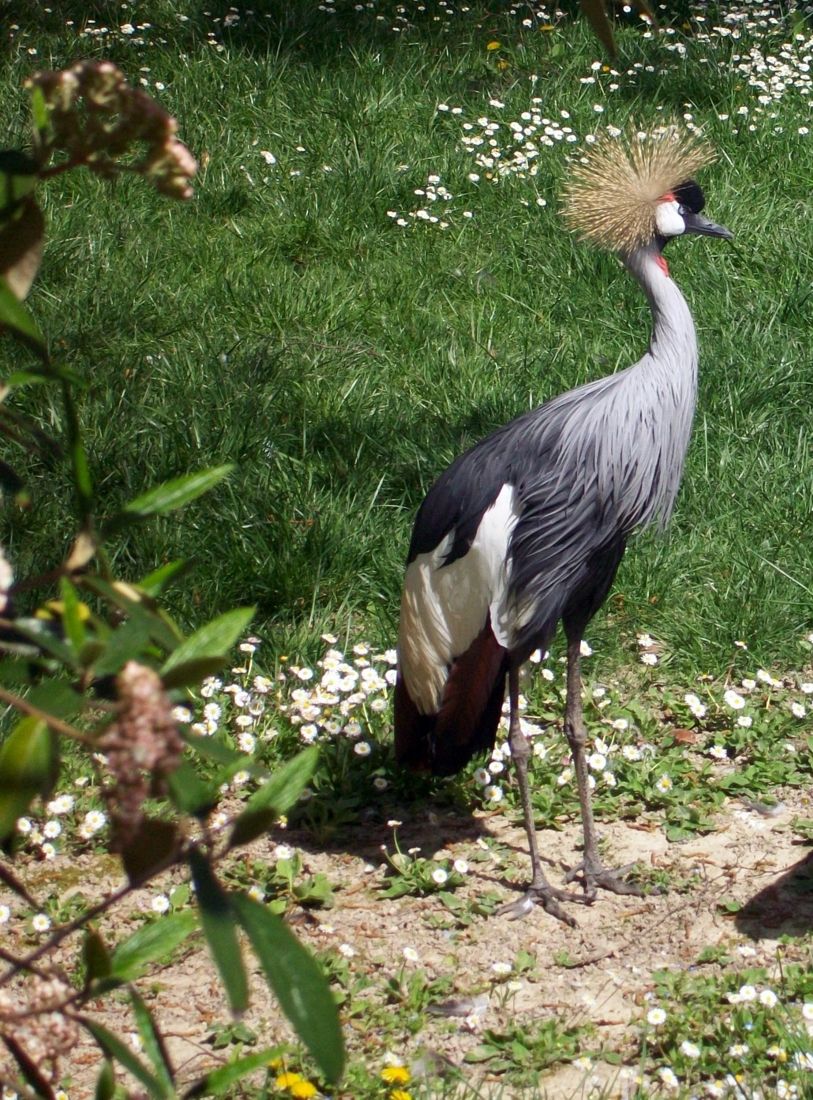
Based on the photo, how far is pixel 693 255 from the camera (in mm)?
4973

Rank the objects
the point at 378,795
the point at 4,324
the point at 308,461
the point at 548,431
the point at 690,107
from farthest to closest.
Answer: the point at 690,107 < the point at 308,461 < the point at 378,795 < the point at 548,431 < the point at 4,324

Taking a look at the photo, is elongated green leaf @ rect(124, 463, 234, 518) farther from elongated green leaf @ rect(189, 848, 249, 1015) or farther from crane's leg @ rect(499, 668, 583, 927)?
crane's leg @ rect(499, 668, 583, 927)

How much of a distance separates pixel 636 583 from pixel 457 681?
0.95 m

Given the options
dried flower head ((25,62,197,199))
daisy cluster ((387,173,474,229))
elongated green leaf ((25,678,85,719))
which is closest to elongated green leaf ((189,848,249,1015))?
elongated green leaf ((25,678,85,719))

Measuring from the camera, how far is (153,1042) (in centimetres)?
95

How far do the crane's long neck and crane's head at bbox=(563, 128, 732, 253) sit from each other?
0.12 m

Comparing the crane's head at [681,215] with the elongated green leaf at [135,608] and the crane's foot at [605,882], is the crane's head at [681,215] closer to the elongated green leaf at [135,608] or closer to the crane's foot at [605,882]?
the crane's foot at [605,882]

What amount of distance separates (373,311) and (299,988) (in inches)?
168

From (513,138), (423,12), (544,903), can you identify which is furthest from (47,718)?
(423,12)

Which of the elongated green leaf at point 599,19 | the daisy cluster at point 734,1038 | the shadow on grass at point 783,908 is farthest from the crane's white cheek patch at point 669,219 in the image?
the elongated green leaf at point 599,19

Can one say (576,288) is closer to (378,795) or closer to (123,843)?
(378,795)

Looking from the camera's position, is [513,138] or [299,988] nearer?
[299,988]

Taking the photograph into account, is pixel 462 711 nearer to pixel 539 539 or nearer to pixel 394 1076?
pixel 539 539

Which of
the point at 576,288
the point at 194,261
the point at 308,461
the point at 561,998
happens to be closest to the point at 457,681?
the point at 561,998
